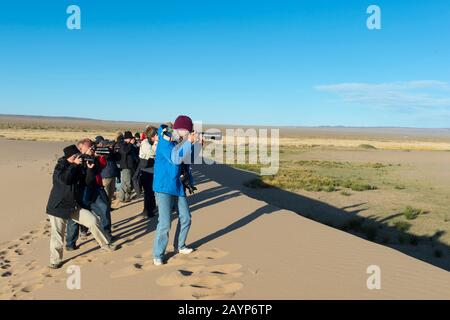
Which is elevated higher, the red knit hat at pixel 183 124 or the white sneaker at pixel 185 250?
the red knit hat at pixel 183 124

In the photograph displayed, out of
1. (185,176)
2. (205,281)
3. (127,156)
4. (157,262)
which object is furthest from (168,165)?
(127,156)

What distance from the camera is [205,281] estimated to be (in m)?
5.44

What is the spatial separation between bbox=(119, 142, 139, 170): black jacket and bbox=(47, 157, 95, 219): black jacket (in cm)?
446

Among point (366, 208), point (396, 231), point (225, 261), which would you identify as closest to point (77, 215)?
point (225, 261)

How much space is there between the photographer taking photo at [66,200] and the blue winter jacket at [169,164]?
126cm

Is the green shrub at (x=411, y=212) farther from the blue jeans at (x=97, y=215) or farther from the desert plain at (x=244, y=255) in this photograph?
the blue jeans at (x=97, y=215)

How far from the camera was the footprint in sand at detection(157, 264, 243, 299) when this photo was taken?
5.05m

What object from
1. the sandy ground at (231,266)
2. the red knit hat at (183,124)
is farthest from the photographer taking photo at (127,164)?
the red knit hat at (183,124)

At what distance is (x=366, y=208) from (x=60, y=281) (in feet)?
38.1

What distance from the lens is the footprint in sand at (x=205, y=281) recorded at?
→ 5.05 meters

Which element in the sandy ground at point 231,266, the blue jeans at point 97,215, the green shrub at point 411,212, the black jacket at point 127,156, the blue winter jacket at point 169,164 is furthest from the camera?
the green shrub at point 411,212

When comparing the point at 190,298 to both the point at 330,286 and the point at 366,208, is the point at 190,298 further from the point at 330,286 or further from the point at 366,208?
the point at 366,208

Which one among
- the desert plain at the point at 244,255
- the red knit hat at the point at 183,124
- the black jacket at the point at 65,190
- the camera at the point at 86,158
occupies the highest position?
the red knit hat at the point at 183,124

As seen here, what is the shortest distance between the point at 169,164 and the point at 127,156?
542 cm
